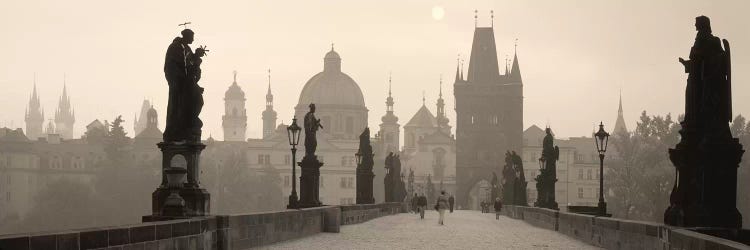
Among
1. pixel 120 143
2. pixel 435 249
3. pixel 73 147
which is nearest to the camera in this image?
pixel 435 249

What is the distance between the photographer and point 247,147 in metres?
172

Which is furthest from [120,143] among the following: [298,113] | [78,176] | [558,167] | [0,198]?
[558,167]

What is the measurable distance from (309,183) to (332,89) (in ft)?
454

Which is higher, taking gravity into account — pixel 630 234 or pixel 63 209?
pixel 630 234

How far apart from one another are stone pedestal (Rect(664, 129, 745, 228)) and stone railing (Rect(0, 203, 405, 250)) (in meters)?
7.12

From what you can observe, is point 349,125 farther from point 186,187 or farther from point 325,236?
point 186,187

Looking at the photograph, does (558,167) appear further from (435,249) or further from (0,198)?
(435,249)

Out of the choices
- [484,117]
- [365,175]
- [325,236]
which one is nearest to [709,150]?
[325,236]

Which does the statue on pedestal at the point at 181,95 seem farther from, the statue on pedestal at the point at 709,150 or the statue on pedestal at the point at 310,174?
the statue on pedestal at the point at 310,174

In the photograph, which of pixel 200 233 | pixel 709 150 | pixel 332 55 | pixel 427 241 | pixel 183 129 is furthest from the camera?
pixel 332 55

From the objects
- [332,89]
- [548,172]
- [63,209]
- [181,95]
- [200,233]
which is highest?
[332,89]

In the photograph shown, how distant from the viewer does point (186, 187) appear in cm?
1966

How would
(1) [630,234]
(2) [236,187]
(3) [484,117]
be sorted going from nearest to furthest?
(1) [630,234] < (2) [236,187] < (3) [484,117]

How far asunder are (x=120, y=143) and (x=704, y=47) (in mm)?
125042
